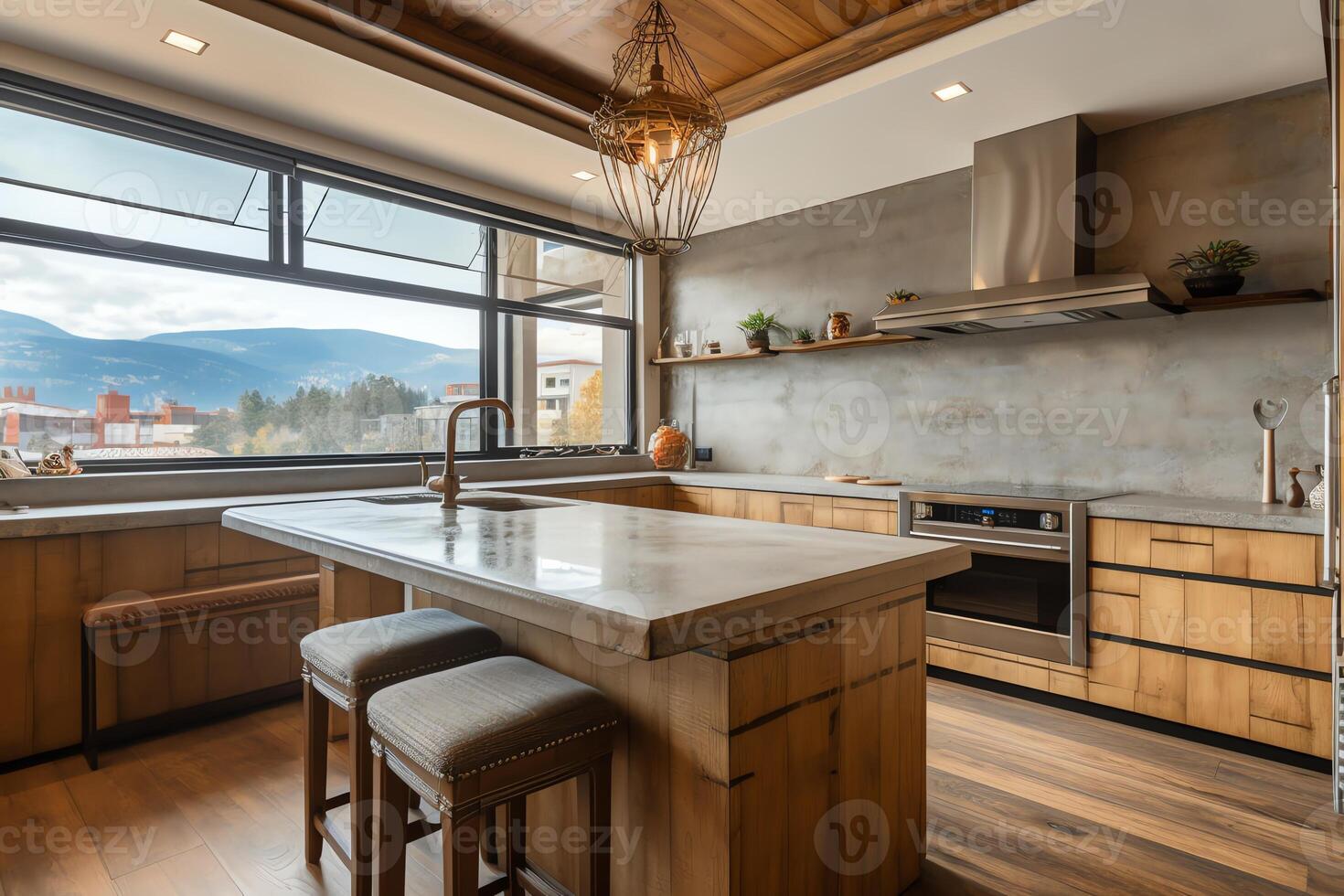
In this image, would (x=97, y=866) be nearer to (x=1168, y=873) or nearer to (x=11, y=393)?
(x=11, y=393)

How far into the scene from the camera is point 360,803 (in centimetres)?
155

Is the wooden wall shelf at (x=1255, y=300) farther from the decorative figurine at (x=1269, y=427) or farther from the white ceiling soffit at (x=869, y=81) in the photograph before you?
the white ceiling soffit at (x=869, y=81)

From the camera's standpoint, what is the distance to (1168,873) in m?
1.72

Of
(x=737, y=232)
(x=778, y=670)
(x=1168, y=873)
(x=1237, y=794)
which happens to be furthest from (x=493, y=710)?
(x=737, y=232)

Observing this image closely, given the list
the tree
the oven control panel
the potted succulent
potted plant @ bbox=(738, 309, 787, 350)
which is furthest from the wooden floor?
potted plant @ bbox=(738, 309, 787, 350)

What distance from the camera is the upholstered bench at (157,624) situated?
2.32 meters

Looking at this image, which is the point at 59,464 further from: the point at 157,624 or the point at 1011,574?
the point at 1011,574

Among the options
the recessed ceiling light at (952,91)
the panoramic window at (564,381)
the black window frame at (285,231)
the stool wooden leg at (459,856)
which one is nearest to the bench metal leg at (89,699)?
the black window frame at (285,231)

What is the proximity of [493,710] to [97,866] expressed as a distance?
4.53 feet

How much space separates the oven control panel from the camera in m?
2.84

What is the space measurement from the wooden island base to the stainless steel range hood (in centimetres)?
201

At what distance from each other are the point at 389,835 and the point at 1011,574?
2.59m

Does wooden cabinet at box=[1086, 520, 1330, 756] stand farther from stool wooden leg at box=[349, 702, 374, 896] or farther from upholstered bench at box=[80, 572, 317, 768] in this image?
upholstered bench at box=[80, 572, 317, 768]

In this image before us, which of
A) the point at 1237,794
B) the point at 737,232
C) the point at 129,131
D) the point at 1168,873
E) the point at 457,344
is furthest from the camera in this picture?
the point at 737,232
